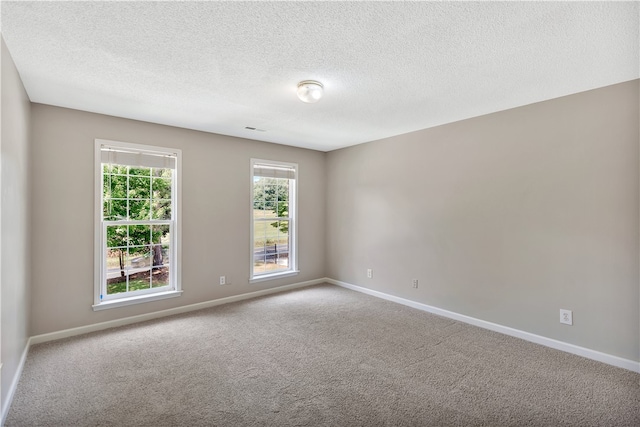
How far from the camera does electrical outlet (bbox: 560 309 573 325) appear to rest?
9.41 ft

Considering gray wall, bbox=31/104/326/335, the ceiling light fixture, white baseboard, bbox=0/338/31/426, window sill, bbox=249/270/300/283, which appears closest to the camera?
white baseboard, bbox=0/338/31/426

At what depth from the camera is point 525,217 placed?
3154 millimetres

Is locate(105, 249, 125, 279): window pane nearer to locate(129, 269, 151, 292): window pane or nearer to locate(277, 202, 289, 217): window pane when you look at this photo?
locate(129, 269, 151, 292): window pane

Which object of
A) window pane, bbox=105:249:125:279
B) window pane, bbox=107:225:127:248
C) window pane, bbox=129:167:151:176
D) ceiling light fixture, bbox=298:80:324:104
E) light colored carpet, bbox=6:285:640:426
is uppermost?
ceiling light fixture, bbox=298:80:324:104

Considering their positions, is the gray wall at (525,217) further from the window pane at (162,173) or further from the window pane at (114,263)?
the window pane at (114,263)

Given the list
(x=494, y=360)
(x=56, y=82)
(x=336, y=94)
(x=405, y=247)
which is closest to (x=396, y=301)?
(x=405, y=247)

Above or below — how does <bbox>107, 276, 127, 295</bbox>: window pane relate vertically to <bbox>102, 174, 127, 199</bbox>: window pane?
below

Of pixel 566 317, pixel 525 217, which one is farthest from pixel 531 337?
pixel 525 217

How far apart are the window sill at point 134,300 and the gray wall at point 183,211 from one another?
0.06 metres

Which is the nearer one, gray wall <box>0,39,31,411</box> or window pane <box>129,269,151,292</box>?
gray wall <box>0,39,31,411</box>

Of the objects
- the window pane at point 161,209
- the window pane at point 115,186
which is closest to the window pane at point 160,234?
the window pane at point 161,209

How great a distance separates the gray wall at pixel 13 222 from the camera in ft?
6.51

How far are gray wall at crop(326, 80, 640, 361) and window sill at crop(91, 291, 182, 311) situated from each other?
Answer: 111 inches

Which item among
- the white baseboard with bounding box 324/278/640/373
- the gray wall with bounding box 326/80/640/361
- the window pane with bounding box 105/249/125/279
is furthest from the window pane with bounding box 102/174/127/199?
the white baseboard with bounding box 324/278/640/373
